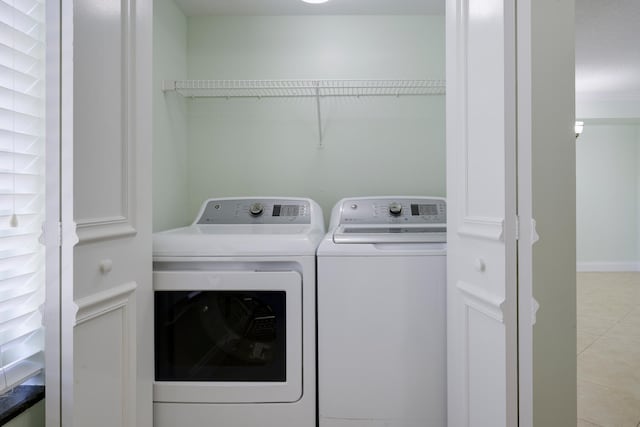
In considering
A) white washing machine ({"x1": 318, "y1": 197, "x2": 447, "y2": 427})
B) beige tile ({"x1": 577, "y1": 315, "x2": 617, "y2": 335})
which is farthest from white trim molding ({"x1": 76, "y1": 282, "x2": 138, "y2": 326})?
beige tile ({"x1": 577, "y1": 315, "x2": 617, "y2": 335})

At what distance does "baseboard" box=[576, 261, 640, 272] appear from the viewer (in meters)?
5.91

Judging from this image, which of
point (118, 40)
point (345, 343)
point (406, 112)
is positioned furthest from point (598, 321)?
point (118, 40)

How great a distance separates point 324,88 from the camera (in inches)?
86.7

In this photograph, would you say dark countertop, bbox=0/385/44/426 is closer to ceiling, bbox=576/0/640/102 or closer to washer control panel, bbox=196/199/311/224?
washer control panel, bbox=196/199/311/224

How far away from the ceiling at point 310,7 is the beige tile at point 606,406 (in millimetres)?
2308

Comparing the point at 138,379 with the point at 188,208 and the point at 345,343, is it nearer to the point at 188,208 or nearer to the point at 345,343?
the point at 345,343

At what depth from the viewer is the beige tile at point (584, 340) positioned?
2.88 meters

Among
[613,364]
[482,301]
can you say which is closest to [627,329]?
[613,364]

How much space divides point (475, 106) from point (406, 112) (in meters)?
1.24

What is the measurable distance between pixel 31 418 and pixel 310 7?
219cm

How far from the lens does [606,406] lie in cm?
→ 206

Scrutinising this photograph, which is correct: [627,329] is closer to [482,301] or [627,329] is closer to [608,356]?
[608,356]

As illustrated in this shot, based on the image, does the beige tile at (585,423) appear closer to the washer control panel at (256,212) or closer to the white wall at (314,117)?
the white wall at (314,117)

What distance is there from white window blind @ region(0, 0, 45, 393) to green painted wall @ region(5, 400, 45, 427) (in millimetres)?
80
